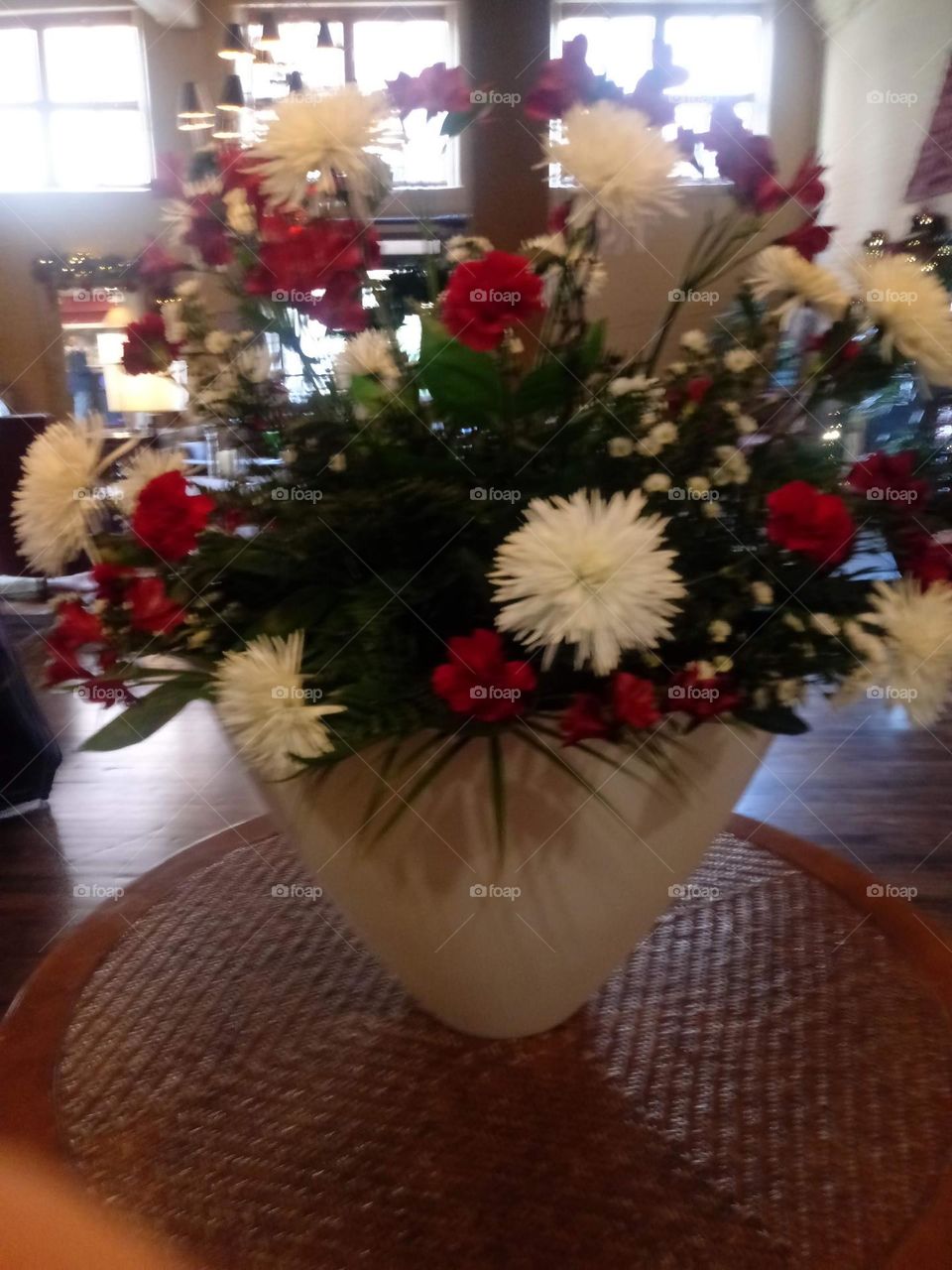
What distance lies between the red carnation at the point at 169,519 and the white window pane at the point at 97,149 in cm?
765

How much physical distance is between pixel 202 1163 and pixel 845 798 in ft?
6.53

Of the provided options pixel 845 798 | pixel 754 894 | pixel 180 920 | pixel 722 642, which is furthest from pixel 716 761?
pixel 845 798

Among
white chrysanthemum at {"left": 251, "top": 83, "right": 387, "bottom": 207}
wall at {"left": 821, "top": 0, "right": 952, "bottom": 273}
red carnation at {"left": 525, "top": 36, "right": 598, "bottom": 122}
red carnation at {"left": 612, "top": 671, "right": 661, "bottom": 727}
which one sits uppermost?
wall at {"left": 821, "top": 0, "right": 952, "bottom": 273}

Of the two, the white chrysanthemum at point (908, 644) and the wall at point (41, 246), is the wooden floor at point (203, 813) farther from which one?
the wall at point (41, 246)

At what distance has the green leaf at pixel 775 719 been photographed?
0.49 metres

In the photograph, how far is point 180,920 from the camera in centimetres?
77

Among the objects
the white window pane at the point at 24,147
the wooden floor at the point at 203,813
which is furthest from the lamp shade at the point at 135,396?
the white window pane at the point at 24,147

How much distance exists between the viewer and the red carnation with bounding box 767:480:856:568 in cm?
42

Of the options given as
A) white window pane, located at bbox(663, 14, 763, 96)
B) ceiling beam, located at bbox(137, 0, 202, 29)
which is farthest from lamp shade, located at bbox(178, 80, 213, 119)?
white window pane, located at bbox(663, 14, 763, 96)

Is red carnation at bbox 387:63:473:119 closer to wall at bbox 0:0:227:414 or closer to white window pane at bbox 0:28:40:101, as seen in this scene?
wall at bbox 0:0:227:414

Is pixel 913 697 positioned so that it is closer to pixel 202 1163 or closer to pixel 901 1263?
pixel 901 1263

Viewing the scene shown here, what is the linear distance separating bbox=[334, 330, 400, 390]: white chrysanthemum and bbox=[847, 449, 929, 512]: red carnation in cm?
25

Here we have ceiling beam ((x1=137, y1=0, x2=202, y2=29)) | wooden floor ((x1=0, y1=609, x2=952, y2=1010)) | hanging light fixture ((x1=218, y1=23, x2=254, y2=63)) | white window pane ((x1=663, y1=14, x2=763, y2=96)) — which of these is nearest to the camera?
wooden floor ((x1=0, y1=609, x2=952, y2=1010))

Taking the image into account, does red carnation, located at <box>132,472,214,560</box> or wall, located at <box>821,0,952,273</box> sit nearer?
red carnation, located at <box>132,472,214,560</box>
